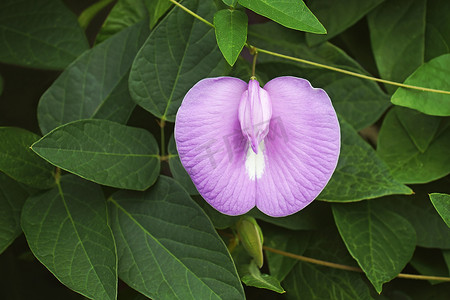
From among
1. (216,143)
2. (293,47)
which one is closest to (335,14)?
(293,47)

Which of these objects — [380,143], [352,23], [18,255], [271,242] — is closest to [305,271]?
[271,242]

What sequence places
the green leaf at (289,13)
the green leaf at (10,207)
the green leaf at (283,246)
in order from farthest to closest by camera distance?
the green leaf at (283,246)
the green leaf at (10,207)
the green leaf at (289,13)

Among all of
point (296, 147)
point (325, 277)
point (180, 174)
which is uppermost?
point (296, 147)

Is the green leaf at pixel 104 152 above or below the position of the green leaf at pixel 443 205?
below

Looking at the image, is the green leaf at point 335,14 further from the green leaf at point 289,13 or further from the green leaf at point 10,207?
the green leaf at point 10,207

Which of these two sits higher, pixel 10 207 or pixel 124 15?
pixel 124 15

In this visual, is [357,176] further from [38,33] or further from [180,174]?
[38,33]

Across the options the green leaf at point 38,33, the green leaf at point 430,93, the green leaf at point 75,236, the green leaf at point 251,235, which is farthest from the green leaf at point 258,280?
the green leaf at point 38,33

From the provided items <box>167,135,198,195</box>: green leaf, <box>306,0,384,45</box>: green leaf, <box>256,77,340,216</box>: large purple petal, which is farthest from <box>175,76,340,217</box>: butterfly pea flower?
<box>306,0,384,45</box>: green leaf
